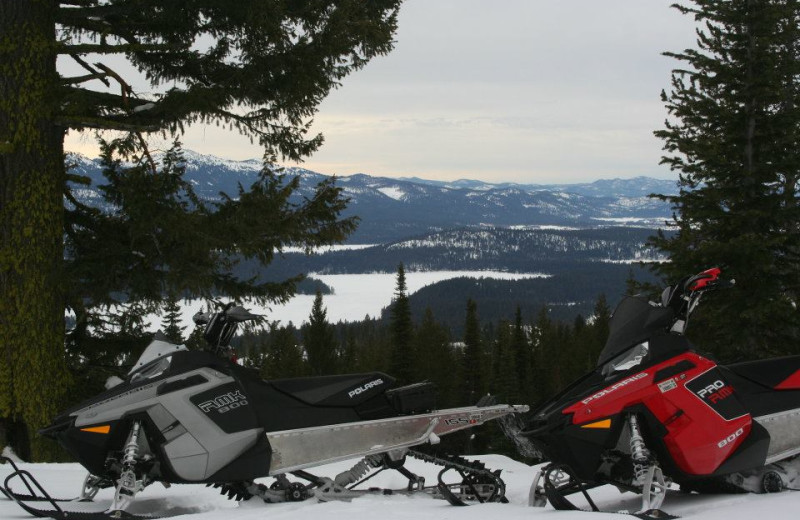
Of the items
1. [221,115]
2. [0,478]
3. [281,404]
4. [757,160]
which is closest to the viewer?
[281,404]

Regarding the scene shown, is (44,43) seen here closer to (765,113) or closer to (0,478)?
(0,478)

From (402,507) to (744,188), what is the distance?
40.5 feet

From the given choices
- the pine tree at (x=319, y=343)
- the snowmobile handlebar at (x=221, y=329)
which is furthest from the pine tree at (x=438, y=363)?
the snowmobile handlebar at (x=221, y=329)

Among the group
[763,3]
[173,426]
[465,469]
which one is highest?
[763,3]

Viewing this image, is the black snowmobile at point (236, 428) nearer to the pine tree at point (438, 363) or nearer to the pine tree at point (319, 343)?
the pine tree at point (319, 343)

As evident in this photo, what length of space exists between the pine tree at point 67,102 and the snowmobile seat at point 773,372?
21.5 feet

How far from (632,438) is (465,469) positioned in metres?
1.31

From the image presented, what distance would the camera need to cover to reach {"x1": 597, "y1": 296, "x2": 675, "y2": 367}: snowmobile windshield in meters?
4.76

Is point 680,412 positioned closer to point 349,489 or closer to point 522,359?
point 349,489

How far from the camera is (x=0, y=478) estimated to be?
236 inches

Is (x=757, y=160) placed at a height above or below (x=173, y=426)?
above

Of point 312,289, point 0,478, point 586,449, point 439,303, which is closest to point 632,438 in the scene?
point 586,449

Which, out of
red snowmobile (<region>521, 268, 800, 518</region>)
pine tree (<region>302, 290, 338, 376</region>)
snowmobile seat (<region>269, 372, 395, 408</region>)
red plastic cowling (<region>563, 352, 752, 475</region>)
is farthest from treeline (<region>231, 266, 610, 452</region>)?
red plastic cowling (<region>563, 352, 752, 475</region>)

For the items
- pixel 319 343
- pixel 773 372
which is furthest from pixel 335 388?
pixel 319 343
